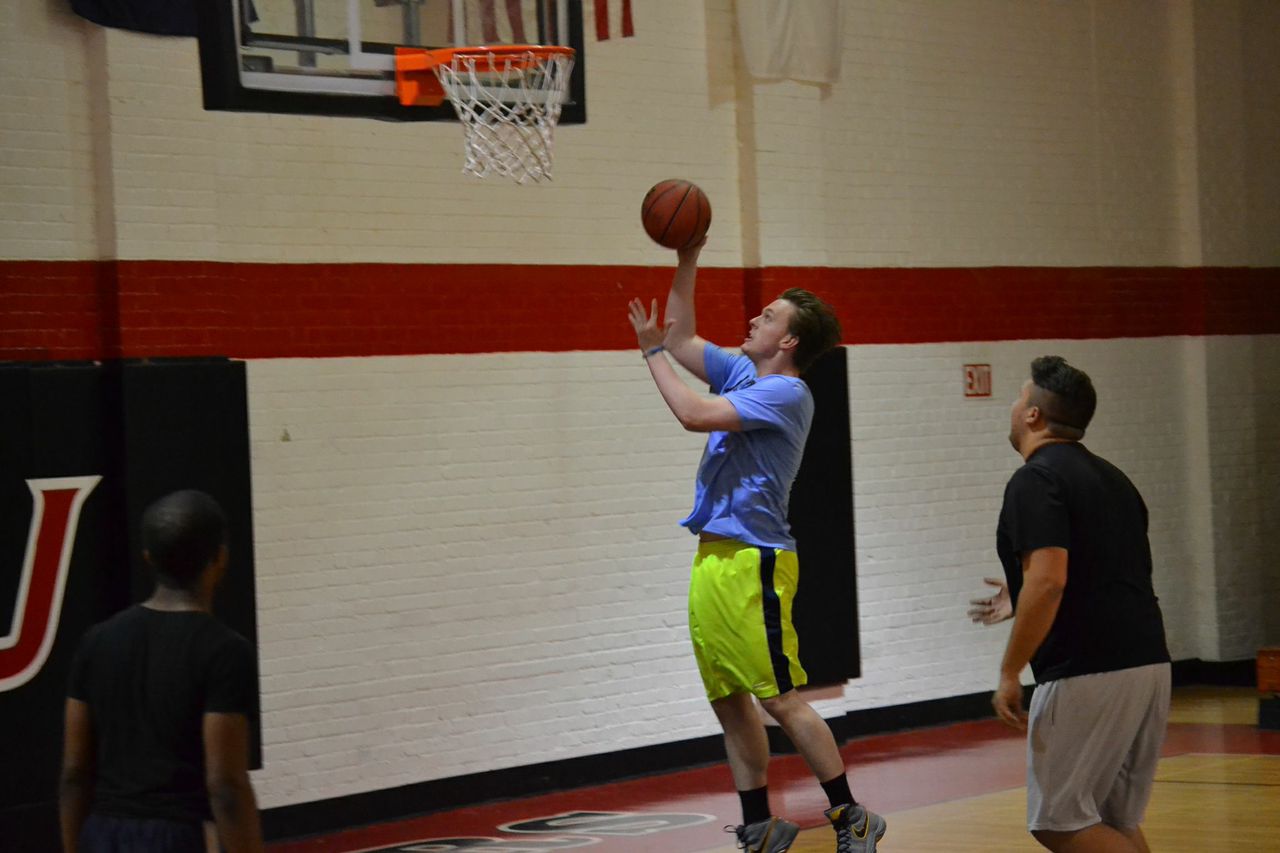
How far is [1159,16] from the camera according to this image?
10883mm

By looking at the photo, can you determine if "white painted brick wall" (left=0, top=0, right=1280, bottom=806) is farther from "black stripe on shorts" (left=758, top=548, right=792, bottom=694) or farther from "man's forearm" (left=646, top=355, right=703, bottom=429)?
"black stripe on shorts" (left=758, top=548, right=792, bottom=694)

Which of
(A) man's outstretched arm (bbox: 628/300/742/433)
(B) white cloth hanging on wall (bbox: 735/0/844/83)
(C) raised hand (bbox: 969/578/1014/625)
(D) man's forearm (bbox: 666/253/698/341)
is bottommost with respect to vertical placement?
(C) raised hand (bbox: 969/578/1014/625)

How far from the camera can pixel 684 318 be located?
608 centimetres

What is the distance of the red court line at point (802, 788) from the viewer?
729 cm

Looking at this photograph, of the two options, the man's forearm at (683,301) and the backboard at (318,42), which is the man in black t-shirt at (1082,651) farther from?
the backboard at (318,42)

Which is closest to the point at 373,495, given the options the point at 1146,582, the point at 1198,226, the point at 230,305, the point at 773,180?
the point at 230,305

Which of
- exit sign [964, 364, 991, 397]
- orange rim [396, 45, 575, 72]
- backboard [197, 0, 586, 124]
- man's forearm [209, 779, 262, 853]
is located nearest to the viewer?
man's forearm [209, 779, 262, 853]

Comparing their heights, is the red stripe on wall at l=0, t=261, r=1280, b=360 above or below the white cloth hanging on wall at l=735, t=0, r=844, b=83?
below

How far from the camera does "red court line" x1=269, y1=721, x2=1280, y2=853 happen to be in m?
7.29

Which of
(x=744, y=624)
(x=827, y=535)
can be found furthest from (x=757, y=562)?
(x=827, y=535)

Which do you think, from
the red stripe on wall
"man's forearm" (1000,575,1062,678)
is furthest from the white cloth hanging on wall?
"man's forearm" (1000,575,1062,678)

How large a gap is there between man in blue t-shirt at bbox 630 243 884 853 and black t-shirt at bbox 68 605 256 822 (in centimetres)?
263

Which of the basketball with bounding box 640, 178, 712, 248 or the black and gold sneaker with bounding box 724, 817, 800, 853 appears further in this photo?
the basketball with bounding box 640, 178, 712, 248

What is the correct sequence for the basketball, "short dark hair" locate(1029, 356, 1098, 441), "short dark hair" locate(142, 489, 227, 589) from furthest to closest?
the basketball, "short dark hair" locate(1029, 356, 1098, 441), "short dark hair" locate(142, 489, 227, 589)
